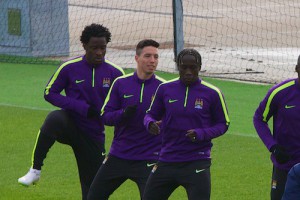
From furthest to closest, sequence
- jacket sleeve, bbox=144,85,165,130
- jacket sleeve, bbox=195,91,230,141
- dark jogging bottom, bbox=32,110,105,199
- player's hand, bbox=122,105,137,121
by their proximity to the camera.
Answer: dark jogging bottom, bbox=32,110,105,199 < player's hand, bbox=122,105,137,121 < jacket sleeve, bbox=144,85,165,130 < jacket sleeve, bbox=195,91,230,141

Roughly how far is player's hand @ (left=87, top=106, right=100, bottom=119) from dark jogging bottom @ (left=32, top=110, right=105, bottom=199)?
28 cm

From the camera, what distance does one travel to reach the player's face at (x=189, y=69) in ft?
29.2

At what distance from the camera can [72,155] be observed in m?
14.0

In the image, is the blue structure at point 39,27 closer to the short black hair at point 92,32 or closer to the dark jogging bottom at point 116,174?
the short black hair at point 92,32

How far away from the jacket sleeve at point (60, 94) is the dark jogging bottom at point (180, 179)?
4.32 ft

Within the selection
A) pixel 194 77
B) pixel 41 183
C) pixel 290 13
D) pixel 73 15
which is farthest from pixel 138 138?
pixel 290 13

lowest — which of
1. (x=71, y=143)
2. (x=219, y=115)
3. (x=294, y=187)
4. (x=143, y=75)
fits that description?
(x=71, y=143)

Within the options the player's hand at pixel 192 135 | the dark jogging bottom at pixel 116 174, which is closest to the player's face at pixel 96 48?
the dark jogging bottom at pixel 116 174

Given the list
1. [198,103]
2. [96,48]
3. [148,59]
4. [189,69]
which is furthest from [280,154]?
[96,48]

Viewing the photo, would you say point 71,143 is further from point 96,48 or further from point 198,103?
point 198,103

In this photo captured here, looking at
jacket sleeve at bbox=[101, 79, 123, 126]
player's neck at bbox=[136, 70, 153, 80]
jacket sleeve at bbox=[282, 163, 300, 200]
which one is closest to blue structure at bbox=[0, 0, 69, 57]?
jacket sleeve at bbox=[101, 79, 123, 126]

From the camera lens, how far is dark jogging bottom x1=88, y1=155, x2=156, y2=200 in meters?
9.46

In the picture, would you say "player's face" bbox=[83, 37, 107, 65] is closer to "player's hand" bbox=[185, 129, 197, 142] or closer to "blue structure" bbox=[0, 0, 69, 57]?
"player's hand" bbox=[185, 129, 197, 142]

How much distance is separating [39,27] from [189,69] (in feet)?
46.0
